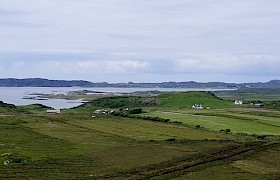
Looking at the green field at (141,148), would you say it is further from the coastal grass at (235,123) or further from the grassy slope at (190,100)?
the grassy slope at (190,100)

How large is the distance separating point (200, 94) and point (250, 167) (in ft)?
423

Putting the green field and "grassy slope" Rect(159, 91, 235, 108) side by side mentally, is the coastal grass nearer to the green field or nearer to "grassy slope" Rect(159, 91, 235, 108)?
the green field

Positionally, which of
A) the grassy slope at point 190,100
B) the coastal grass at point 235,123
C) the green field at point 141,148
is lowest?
the green field at point 141,148

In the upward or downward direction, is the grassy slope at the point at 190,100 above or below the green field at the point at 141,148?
above

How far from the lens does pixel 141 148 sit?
187 ft

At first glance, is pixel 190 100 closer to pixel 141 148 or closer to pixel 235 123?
pixel 235 123

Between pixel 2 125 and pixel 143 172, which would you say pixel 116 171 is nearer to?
pixel 143 172

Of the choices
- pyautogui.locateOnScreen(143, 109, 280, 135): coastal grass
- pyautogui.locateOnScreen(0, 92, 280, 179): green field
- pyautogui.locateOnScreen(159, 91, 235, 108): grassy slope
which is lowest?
pyautogui.locateOnScreen(0, 92, 280, 179): green field

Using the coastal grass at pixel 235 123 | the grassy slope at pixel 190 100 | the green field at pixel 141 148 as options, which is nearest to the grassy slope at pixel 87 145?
the green field at pixel 141 148

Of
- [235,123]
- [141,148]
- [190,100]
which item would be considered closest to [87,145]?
[141,148]

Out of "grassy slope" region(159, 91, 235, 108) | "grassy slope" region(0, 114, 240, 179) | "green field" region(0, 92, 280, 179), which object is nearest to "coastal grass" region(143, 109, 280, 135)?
"green field" region(0, 92, 280, 179)

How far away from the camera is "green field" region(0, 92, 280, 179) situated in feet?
139

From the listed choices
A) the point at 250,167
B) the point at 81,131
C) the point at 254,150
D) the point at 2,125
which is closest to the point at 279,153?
the point at 254,150

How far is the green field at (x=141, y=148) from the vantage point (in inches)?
1663
